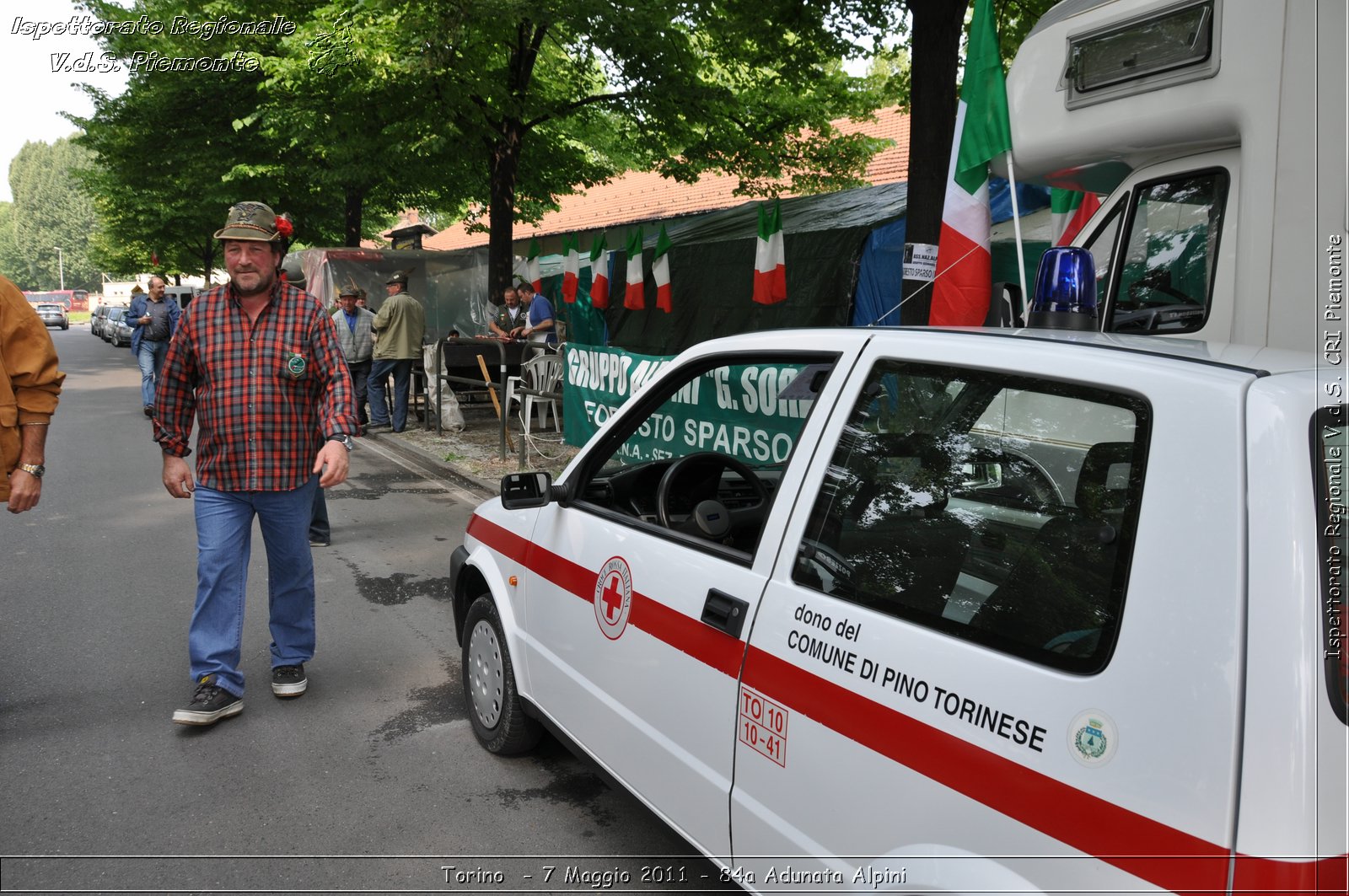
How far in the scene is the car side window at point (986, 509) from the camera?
1761mm

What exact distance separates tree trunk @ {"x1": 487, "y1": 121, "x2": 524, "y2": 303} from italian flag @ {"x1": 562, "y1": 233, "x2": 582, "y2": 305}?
1324mm

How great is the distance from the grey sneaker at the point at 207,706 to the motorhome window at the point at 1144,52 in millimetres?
4542

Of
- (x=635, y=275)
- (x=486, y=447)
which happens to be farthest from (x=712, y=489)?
(x=635, y=275)

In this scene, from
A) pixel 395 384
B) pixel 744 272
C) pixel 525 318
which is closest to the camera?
pixel 744 272

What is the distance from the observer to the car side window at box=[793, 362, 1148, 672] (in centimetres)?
176

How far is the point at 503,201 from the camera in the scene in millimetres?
15109

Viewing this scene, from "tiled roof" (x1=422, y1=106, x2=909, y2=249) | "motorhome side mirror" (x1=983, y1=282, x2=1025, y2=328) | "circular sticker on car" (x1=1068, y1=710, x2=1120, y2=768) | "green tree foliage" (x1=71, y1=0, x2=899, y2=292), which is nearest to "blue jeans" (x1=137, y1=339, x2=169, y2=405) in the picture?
"green tree foliage" (x1=71, y1=0, x2=899, y2=292)

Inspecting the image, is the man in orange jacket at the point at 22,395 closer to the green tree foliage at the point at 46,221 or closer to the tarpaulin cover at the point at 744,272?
the tarpaulin cover at the point at 744,272

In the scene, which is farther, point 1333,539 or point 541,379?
point 541,379

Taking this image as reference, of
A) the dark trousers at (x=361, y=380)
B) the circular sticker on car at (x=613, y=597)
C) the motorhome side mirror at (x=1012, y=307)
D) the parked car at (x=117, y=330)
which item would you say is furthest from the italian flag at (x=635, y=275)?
the parked car at (x=117, y=330)

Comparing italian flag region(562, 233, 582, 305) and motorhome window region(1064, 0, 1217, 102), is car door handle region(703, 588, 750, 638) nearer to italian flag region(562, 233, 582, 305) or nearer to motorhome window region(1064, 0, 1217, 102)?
motorhome window region(1064, 0, 1217, 102)

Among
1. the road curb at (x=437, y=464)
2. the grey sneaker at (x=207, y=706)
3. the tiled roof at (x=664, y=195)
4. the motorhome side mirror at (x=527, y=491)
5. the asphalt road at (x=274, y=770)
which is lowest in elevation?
the asphalt road at (x=274, y=770)

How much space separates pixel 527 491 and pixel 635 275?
9.49 meters

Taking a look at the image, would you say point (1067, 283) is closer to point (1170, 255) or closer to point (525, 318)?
point (1170, 255)
